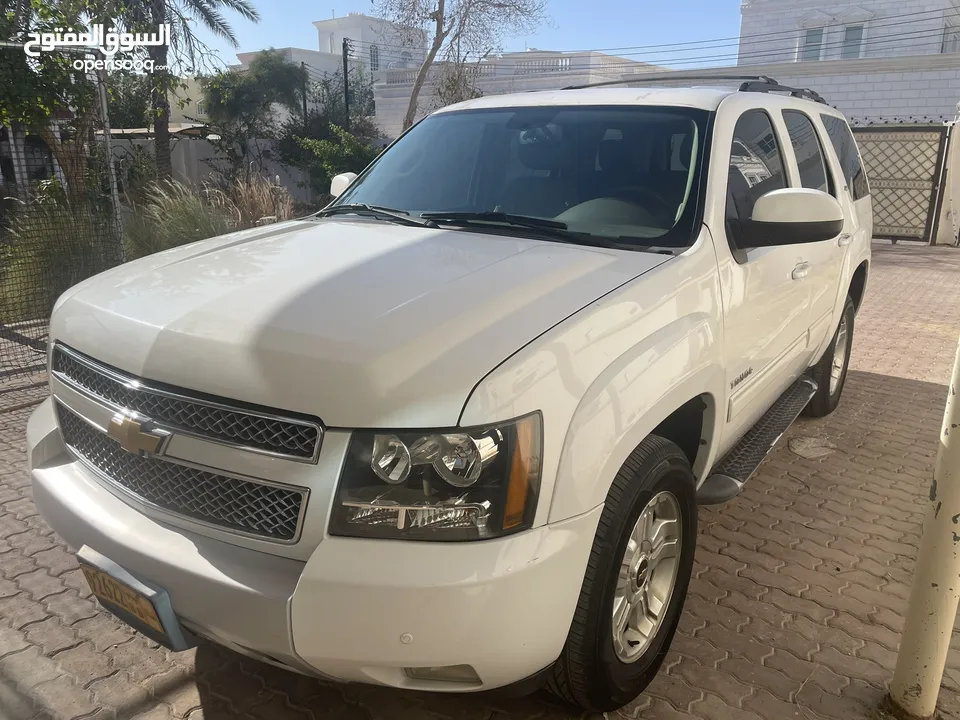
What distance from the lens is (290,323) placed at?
6.67 ft

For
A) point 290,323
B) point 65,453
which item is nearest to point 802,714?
point 290,323

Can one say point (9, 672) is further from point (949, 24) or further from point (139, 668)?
point (949, 24)

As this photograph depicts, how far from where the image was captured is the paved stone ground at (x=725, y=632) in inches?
98.7

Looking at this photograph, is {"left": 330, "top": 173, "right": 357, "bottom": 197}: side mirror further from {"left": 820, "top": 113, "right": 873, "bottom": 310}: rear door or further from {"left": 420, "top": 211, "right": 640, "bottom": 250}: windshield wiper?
{"left": 820, "top": 113, "right": 873, "bottom": 310}: rear door

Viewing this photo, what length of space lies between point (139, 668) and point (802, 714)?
2.25 metres

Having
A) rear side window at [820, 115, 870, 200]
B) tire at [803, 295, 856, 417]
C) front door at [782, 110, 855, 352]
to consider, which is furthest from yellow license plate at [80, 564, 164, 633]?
rear side window at [820, 115, 870, 200]

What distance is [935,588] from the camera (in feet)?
7.39

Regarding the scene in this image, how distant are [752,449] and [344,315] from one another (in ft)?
6.74

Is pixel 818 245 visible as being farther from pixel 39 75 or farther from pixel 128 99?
pixel 128 99

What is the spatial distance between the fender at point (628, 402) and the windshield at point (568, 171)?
1.50 feet

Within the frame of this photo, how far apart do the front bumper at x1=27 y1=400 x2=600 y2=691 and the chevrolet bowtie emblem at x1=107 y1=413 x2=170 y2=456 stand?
255 mm

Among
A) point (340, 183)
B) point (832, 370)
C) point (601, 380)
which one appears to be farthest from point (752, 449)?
point (340, 183)

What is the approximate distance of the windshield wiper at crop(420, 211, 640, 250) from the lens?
2.76m

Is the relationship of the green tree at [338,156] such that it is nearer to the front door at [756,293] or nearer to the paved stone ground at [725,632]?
the paved stone ground at [725,632]
